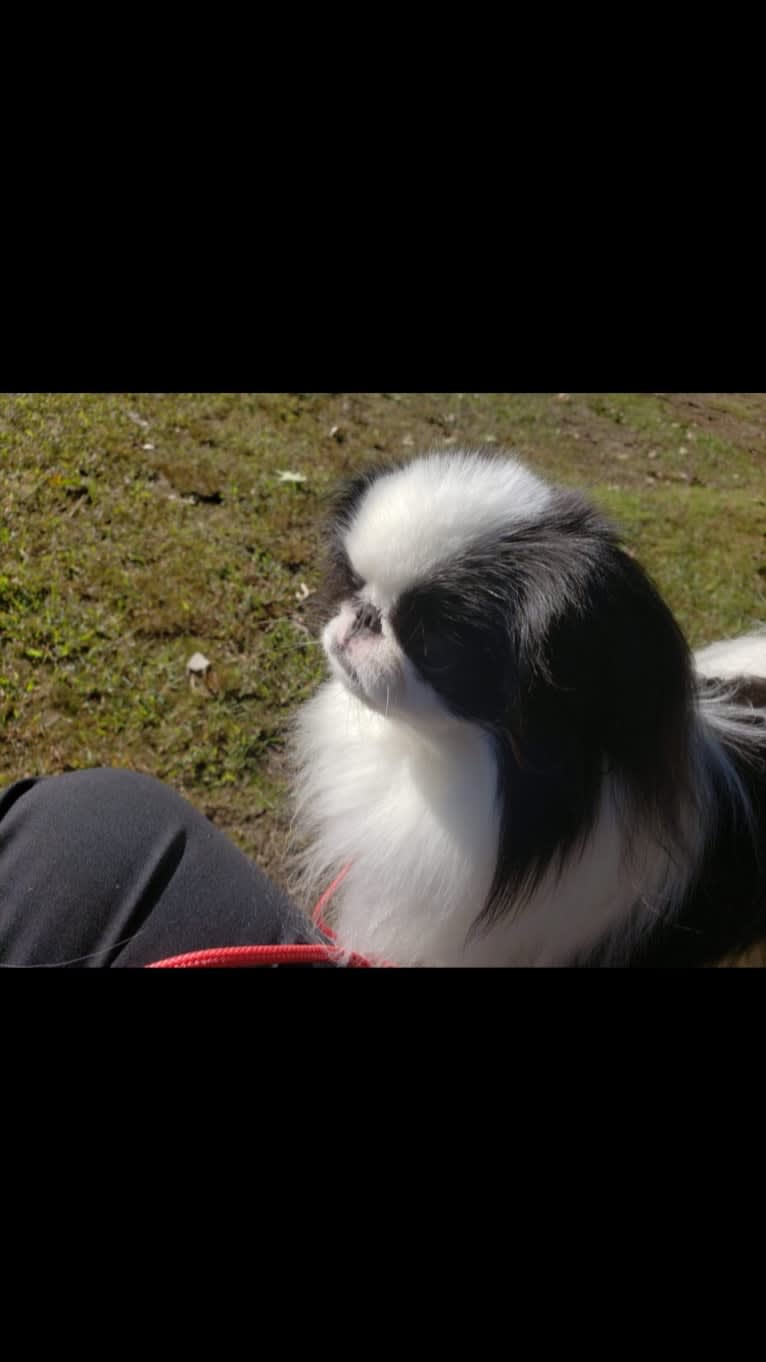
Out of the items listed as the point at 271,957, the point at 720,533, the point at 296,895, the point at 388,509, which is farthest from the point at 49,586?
the point at 720,533

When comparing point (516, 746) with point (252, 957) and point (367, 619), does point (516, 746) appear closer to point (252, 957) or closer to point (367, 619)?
point (367, 619)

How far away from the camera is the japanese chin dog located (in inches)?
50.5

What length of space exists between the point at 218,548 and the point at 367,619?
155 cm

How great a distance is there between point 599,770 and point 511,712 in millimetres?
219

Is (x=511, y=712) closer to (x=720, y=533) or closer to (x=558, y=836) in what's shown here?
(x=558, y=836)

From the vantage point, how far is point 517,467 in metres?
1.43

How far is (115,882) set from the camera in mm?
1391

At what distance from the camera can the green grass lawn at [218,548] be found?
2002mm

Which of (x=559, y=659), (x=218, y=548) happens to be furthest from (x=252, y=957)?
(x=218, y=548)

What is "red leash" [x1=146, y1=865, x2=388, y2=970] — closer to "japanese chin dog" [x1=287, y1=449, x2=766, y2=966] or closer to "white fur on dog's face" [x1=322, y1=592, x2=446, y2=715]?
"japanese chin dog" [x1=287, y1=449, x2=766, y2=966]

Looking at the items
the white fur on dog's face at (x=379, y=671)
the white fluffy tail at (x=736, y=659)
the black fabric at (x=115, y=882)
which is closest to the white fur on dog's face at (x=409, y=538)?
the white fur on dog's face at (x=379, y=671)

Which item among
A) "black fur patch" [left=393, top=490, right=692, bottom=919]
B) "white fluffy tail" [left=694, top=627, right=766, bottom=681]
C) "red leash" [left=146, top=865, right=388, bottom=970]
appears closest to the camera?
"red leash" [left=146, top=865, right=388, bottom=970]

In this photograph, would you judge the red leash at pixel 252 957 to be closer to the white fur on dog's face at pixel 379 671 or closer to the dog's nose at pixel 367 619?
the white fur on dog's face at pixel 379 671

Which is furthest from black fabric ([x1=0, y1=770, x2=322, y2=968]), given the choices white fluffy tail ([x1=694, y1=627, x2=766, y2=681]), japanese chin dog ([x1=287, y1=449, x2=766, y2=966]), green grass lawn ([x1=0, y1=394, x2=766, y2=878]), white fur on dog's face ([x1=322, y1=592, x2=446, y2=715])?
white fluffy tail ([x1=694, y1=627, x2=766, y2=681])
